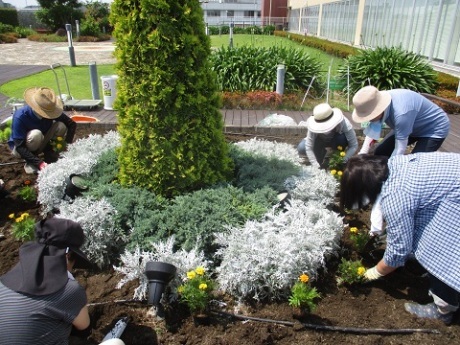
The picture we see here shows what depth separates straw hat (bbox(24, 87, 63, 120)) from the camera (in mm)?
4363

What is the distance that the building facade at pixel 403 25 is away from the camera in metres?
11.5

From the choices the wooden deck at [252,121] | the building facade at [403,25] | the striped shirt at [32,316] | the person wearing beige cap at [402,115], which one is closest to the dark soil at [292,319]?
the striped shirt at [32,316]

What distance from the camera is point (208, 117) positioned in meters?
3.29

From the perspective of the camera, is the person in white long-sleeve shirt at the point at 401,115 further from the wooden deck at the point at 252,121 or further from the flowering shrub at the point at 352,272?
the wooden deck at the point at 252,121

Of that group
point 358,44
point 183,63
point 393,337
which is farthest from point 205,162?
point 358,44

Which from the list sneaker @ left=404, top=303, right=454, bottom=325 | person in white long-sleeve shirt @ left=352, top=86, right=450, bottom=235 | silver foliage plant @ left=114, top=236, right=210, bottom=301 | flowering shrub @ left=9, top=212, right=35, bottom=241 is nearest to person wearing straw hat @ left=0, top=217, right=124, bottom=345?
silver foliage plant @ left=114, top=236, right=210, bottom=301

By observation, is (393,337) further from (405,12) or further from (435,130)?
(405,12)

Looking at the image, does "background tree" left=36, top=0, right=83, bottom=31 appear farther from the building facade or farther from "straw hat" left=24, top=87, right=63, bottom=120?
"straw hat" left=24, top=87, right=63, bottom=120

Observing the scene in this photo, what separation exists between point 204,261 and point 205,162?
99cm

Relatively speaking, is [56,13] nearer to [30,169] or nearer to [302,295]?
[30,169]

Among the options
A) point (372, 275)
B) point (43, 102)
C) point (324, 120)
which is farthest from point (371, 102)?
point (43, 102)

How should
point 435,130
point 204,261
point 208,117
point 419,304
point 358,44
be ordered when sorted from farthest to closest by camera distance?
point 358,44
point 435,130
point 208,117
point 204,261
point 419,304

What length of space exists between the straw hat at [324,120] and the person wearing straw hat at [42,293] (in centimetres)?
293

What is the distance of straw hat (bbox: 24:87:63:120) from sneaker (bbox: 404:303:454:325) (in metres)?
4.30
